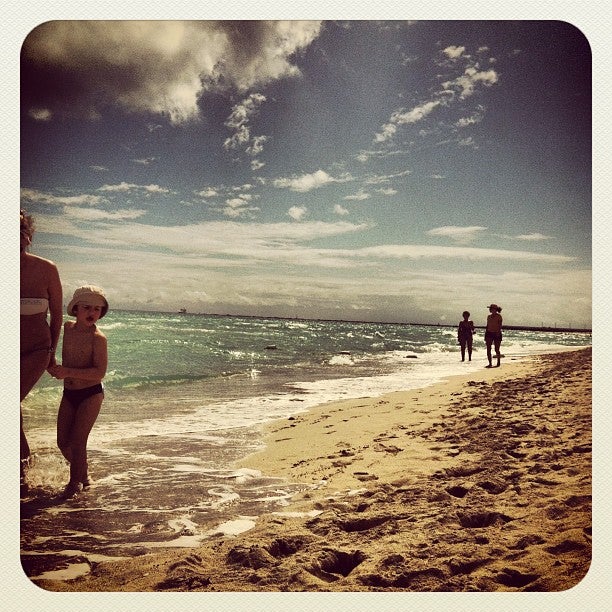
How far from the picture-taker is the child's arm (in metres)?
2.73

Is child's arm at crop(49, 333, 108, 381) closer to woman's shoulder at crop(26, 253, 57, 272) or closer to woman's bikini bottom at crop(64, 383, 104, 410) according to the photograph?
woman's bikini bottom at crop(64, 383, 104, 410)

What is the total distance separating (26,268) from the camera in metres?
2.79

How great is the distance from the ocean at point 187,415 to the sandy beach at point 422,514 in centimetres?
12

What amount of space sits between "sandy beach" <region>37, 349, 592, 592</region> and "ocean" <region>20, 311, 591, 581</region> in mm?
124

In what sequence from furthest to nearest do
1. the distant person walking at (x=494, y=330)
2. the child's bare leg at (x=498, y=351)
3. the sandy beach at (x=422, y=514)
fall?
the child's bare leg at (x=498, y=351) → the distant person walking at (x=494, y=330) → the sandy beach at (x=422, y=514)

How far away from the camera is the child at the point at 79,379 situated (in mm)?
2748

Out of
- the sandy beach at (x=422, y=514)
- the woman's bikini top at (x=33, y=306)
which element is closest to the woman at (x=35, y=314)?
the woman's bikini top at (x=33, y=306)

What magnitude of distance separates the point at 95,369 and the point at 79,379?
0.09 metres

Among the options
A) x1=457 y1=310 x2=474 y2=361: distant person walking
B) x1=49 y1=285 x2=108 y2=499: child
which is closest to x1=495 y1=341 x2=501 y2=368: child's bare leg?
x1=457 y1=310 x2=474 y2=361: distant person walking

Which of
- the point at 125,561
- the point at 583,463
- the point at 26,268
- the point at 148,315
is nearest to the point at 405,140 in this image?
the point at 148,315

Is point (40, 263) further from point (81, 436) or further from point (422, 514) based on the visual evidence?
point (422, 514)

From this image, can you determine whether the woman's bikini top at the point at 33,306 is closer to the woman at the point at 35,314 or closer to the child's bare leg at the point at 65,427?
the woman at the point at 35,314

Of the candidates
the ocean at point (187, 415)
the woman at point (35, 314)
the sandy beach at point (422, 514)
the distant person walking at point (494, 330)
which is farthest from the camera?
the distant person walking at point (494, 330)

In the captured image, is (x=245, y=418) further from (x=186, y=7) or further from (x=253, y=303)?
(x=186, y=7)
